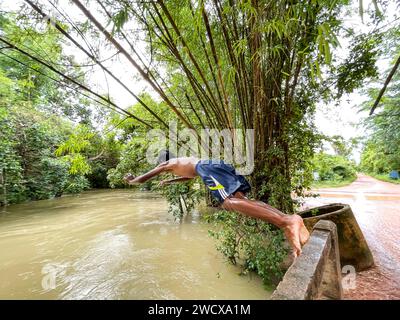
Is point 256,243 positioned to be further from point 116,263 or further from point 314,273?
point 116,263

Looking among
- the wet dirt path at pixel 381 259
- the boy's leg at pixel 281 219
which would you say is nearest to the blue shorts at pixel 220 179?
the boy's leg at pixel 281 219

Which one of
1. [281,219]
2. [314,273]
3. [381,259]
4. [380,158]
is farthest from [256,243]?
[380,158]

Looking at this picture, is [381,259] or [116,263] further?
[116,263]

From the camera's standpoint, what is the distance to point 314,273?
0.87 m

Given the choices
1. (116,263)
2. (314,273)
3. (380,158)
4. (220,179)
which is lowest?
(116,263)

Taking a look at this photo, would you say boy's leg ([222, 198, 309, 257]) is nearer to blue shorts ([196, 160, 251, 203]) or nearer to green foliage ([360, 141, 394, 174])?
blue shorts ([196, 160, 251, 203])

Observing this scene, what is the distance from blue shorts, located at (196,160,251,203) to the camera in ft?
5.11

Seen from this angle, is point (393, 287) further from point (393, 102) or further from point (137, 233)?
point (393, 102)

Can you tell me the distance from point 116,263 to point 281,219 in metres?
2.33

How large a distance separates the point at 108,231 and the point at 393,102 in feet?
33.0

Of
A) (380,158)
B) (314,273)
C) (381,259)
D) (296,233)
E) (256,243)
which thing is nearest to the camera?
(314,273)

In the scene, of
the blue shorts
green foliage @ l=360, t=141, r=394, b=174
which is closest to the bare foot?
the blue shorts

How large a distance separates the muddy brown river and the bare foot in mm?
1047
